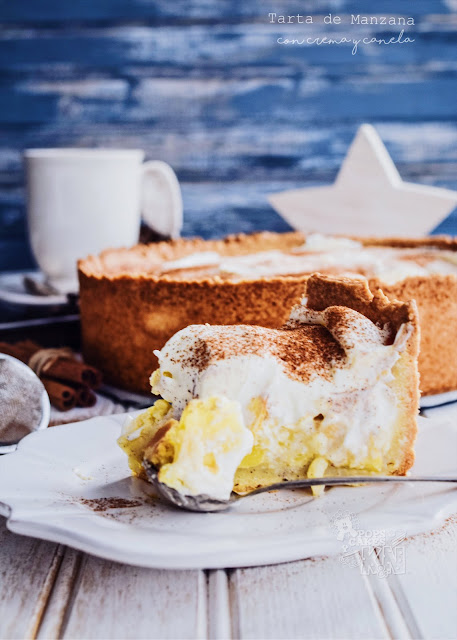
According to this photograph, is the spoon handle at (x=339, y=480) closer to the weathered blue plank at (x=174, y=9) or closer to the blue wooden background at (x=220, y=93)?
the blue wooden background at (x=220, y=93)

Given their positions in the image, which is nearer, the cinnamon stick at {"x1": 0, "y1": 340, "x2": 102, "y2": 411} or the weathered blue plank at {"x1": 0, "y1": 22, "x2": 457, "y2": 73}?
the cinnamon stick at {"x1": 0, "y1": 340, "x2": 102, "y2": 411}

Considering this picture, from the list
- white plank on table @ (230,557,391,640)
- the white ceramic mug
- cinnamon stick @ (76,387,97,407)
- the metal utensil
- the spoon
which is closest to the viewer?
white plank on table @ (230,557,391,640)

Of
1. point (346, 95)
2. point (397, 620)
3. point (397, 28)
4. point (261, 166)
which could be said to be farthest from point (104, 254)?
point (397, 28)

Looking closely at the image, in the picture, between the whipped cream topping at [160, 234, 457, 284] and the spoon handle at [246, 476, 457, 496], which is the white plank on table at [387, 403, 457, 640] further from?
the whipped cream topping at [160, 234, 457, 284]

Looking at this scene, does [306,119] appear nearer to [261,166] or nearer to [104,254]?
[261,166]

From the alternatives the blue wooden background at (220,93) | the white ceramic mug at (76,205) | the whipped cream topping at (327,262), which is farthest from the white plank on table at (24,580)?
the blue wooden background at (220,93)

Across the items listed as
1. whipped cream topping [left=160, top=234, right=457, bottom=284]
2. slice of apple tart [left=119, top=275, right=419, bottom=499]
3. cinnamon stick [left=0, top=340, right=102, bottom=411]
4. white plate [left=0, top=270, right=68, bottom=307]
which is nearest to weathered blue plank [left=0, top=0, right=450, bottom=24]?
white plate [left=0, top=270, right=68, bottom=307]

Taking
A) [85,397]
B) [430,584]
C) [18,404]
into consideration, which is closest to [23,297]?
[85,397]
